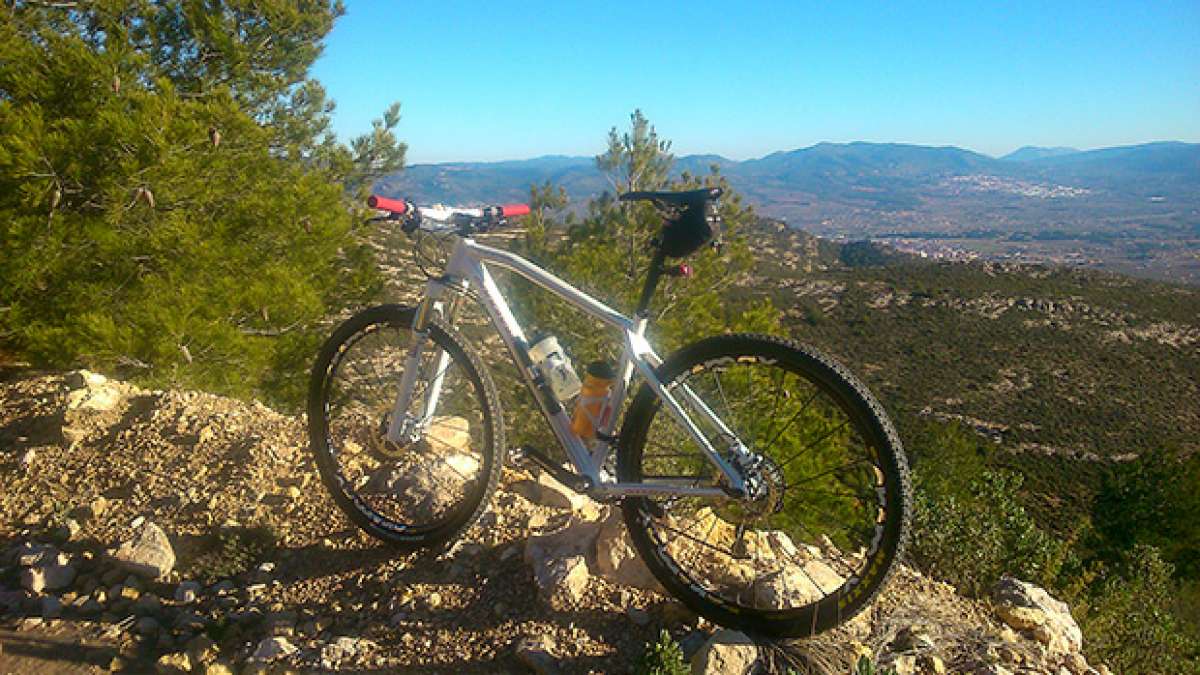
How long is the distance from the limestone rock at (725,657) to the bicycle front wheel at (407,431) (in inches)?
45.7

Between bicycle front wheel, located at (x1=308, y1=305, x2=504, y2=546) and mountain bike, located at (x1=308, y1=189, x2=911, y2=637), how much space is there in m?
0.01

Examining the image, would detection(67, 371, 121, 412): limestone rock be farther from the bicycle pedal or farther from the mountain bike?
the bicycle pedal

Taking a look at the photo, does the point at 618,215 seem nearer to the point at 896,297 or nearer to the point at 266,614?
the point at 266,614

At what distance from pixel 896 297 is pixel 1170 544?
51010 mm

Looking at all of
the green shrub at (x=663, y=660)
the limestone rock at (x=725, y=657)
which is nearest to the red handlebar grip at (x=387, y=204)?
the green shrub at (x=663, y=660)

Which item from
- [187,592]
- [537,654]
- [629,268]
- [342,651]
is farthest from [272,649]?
[629,268]

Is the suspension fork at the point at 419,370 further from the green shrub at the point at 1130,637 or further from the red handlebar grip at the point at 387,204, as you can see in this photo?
the green shrub at the point at 1130,637

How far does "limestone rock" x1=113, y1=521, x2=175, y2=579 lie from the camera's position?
10.3 feet

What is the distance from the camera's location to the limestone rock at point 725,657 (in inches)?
90.7

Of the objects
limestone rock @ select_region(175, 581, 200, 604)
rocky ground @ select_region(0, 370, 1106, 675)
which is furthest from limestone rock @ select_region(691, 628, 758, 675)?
limestone rock @ select_region(175, 581, 200, 604)

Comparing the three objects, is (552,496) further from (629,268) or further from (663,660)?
(629,268)

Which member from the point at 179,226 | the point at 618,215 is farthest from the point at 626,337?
the point at 618,215

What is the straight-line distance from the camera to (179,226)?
927 cm

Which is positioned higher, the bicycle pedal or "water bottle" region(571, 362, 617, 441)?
"water bottle" region(571, 362, 617, 441)
